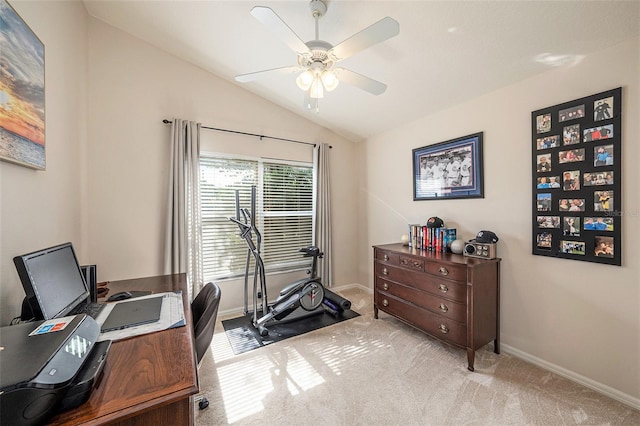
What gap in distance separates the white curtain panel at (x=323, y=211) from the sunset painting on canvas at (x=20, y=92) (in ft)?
8.92

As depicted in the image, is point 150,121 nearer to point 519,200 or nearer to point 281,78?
point 281,78

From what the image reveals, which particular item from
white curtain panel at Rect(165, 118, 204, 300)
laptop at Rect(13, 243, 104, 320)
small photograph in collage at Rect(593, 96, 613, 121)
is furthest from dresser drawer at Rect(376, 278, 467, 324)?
laptop at Rect(13, 243, 104, 320)

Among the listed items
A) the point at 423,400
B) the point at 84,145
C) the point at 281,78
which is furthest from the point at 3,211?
the point at 423,400

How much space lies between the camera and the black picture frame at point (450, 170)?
245 cm

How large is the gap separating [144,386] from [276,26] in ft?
5.66

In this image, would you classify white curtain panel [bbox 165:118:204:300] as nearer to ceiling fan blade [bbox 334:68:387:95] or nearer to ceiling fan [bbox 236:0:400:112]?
ceiling fan [bbox 236:0:400:112]

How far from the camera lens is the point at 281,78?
8.89ft

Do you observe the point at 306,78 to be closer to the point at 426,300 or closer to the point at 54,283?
the point at 54,283

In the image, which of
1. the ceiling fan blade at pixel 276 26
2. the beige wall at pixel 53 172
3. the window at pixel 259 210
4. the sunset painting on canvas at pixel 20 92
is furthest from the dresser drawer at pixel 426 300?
the sunset painting on canvas at pixel 20 92

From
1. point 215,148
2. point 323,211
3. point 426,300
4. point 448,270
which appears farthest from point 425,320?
point 215,148

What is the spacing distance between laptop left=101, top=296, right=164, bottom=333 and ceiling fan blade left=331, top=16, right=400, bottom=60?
73.0 inches

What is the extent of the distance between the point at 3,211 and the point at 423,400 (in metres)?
2.62

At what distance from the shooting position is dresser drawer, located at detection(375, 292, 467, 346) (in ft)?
6.82

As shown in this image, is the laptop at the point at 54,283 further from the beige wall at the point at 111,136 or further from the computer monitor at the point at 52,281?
the beige wall at the point at 111,136
